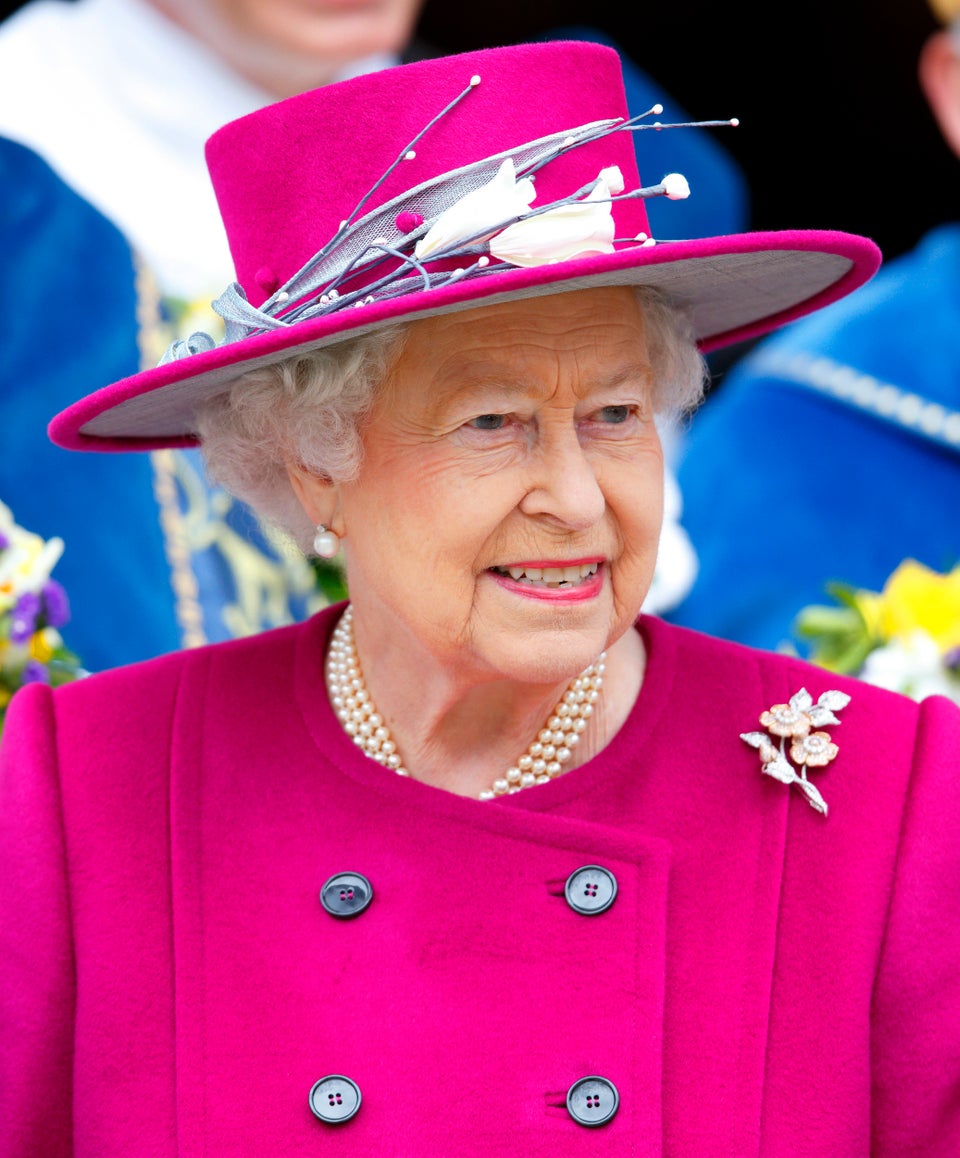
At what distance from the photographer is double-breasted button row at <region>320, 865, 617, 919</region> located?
1.96 meters

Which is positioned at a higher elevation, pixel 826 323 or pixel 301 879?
pixel 301 879

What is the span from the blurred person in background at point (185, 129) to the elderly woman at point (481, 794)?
3.46ft

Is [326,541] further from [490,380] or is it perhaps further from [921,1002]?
[921,1002]

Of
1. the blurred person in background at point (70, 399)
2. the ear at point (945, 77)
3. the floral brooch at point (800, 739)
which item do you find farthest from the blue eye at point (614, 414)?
the ear at point (945, 77)

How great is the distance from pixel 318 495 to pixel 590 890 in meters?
0.55

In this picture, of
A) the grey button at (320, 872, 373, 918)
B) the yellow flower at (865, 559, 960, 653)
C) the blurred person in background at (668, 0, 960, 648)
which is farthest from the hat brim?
the blurred person in background at (668, 0, 960, 648)

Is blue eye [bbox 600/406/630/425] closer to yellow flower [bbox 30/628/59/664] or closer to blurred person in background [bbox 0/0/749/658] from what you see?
yellow flower [bbox 30/628/59/664]

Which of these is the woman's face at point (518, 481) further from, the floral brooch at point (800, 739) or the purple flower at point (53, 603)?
the purple flower at point (53, 603)

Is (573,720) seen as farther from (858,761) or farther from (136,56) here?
(136,56)

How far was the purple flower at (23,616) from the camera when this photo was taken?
Result: 243cm

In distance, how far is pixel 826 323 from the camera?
12.9 ft

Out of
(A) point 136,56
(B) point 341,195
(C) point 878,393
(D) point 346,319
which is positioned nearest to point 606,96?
(B) point 341,195

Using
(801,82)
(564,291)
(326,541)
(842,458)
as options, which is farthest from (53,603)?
(801,82)

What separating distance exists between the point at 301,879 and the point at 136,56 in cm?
196
